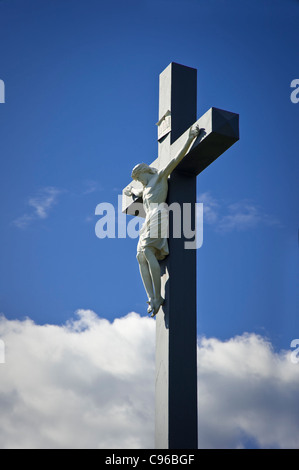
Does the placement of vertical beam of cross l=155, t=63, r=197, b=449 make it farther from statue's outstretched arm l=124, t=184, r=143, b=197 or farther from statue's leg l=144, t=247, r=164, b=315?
statue's outstretched arm l=124, t=184, r=143, b=197

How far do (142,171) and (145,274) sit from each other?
1.08 metres

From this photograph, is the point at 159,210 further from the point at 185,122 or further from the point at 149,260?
the point at 185,122

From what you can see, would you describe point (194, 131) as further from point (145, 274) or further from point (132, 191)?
point (145, 274)

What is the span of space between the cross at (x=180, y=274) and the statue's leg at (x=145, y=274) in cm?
12

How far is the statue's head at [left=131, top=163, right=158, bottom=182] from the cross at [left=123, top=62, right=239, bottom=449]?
0.11 meters

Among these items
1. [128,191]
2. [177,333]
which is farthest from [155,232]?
[128,191]

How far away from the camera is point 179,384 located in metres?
6.30

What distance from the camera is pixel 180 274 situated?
672 centimetres

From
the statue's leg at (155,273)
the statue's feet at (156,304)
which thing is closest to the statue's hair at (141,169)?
the statue's leg at (155,273)

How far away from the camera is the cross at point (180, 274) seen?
6.21m

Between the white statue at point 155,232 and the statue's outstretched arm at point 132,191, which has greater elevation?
the statue's outstretched arm at point 132,191

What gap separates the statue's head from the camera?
7.25 metres

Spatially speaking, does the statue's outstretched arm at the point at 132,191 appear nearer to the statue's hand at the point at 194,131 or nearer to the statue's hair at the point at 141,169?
the statue's hair at the point at 141,169
